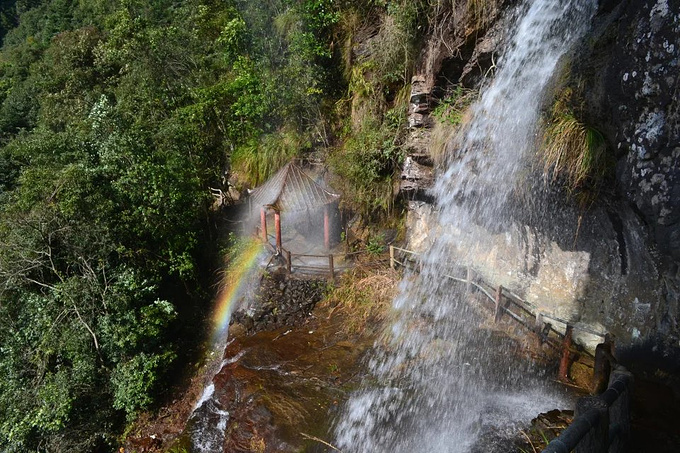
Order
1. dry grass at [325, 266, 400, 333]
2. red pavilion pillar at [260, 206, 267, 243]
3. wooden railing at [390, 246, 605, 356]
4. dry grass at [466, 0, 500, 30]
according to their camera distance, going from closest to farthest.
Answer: wooden railing at [390, 246, 605, 356]
dry grass at [466, 0, 500, 30]
dry grass at [325, 266, 400, 333]
red pavilion pillar at [260, 206, 267, 243]

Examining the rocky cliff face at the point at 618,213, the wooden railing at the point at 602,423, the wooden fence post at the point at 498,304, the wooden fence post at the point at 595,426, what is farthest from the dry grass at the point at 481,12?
the wooden fence post at the point at 595,426

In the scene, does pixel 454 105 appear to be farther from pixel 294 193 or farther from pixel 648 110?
pixel 294 193

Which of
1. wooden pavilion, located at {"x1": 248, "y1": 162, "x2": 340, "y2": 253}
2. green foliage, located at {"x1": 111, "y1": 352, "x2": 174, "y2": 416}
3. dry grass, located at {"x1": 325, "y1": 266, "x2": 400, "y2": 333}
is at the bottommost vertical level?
green foliage, located at {"x1": 111, "y1": 352, "x2": 174, "y2": 416}

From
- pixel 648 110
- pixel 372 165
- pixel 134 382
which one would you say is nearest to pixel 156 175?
pixel 134 382

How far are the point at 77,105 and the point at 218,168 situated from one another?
7.12 m

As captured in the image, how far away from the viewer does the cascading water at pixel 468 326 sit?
6262 mm

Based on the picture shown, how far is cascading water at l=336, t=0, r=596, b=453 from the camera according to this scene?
20.5ft

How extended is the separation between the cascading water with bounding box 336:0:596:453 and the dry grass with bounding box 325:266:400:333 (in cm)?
40

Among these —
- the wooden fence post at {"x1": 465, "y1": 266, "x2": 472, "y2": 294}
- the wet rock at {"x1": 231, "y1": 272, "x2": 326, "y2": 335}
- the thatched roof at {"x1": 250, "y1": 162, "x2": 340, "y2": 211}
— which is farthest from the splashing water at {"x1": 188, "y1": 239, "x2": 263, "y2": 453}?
the wooden fence post at {"x1": 465, "y1": 266, "x2": 472, "y2": 294}

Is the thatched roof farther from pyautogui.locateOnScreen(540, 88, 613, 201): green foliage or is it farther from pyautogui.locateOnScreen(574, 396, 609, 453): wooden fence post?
pyautogui.locateOnScreen(574, 396, 609, 453): wooden fence post

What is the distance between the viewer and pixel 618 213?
6.01 metres

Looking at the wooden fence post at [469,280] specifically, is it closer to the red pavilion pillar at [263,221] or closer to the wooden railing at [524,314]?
the wooden railing at [524,314]

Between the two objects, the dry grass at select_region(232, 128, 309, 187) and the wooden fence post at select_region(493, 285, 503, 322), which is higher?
the dry grass at select_region(232, 128, 309, 187)

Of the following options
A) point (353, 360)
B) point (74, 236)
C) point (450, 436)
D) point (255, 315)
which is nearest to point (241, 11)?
point (74, 236)
